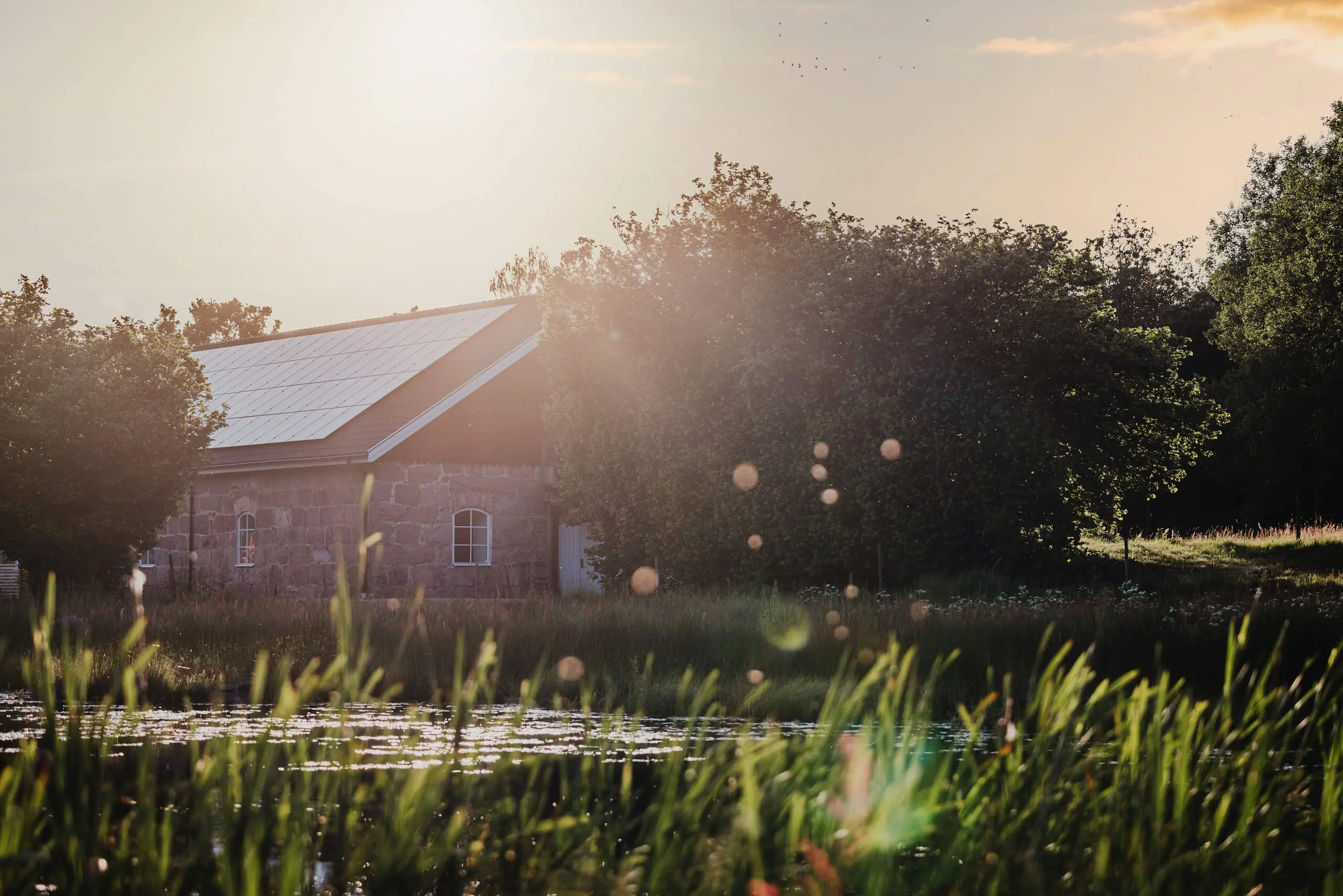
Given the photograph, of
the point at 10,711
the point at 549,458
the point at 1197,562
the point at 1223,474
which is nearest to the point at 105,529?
the point at 549,458

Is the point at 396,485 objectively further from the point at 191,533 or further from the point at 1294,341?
the point at 1294,341

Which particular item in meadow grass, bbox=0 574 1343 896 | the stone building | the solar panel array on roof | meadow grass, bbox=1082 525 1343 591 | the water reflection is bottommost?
the water reflection

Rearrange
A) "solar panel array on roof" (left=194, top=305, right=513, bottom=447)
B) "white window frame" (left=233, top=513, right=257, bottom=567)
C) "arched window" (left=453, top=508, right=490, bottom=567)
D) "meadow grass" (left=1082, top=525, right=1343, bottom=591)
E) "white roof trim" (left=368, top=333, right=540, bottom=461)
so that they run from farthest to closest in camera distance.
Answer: "solar panel array on roof" (left=194, top=305, right=513, bottom=447) < "white window frame" (left=233, top=513, right=257, bottom=567) < "arched window" (left=453, top=508, right=490, bottom=567) < "white roof trim" (left=368, top=333, right=540, bottom=461) < "meadow grass" (left=1082, top=525, right=1343, bottom=591)

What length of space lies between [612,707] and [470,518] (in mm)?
14762

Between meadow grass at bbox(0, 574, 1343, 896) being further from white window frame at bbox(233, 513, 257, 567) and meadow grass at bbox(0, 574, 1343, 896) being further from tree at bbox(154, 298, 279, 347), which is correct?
tree at bbox(154, 298, 279, 347)

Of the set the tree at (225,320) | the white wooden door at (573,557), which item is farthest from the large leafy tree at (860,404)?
the tree at (225,320)

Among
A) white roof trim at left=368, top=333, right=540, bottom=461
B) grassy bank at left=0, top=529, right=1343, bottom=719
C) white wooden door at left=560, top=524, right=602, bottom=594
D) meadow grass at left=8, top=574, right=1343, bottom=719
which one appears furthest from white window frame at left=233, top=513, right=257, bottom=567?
meadow grass at left=8, top=574, right=1343, bottom=719

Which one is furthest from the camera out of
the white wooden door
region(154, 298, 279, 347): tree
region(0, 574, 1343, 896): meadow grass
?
region(154, 298, 279, 347): tree

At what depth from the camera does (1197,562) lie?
27.0m

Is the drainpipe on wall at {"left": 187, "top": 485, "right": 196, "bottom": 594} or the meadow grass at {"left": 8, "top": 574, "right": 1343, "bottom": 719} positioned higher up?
the drainpipe on wall at {"left": 187, "top": 485, "right": 196, "bottom": 594}

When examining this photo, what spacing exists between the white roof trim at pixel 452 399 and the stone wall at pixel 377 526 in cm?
51

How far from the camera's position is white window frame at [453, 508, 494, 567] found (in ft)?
86.6

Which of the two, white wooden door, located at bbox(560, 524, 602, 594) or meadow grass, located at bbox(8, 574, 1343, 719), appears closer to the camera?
meadow grass, located at bbox(8, 574, 1343, 719)

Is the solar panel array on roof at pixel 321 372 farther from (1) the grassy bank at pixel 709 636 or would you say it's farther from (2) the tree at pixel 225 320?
(2) the tree at pixel 225 320
